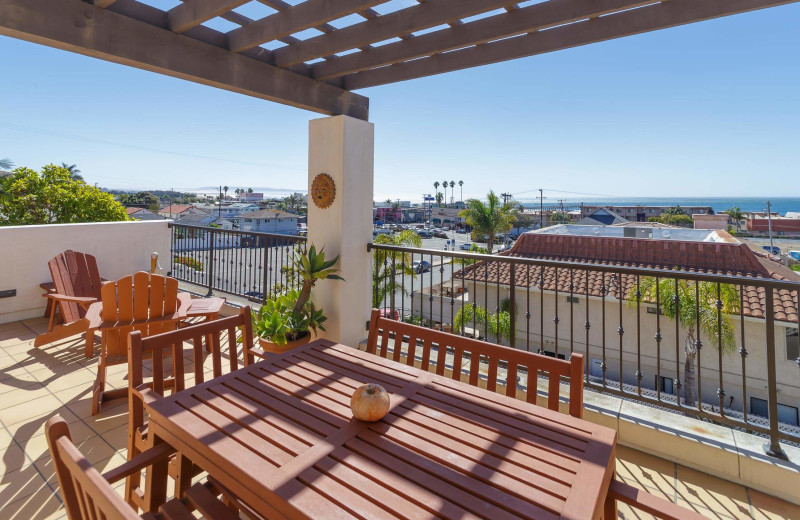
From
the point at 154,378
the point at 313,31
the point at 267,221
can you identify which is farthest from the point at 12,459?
the point at 267,221

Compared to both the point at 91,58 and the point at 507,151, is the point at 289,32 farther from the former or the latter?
the point at 507,151

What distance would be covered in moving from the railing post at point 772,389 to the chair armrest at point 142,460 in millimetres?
2826

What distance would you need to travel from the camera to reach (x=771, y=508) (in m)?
1.79

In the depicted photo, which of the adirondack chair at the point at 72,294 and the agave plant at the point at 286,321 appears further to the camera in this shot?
the adirondack chair at the point at 72,294

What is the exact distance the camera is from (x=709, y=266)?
15.7m

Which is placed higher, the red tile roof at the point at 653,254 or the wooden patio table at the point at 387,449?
the red tile roof at the point at 653,254

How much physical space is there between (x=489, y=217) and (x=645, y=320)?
18.3m

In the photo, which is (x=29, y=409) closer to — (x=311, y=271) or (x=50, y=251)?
(x=311, y=271)

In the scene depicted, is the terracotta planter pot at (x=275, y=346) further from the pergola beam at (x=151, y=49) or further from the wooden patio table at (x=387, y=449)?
the pergola beam at (x=151, y=49)

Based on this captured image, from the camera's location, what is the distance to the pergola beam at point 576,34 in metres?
2.06

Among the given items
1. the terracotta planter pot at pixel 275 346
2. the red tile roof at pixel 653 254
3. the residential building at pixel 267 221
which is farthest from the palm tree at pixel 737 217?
the terracotta planter pot at pixel 275 346

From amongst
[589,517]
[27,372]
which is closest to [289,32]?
[589,517]

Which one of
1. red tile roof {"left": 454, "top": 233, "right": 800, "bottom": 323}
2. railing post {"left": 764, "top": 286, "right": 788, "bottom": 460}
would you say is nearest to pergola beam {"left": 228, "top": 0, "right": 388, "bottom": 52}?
railing post {"left": 764, "top": 286, "right": 788, "bottom": 460}

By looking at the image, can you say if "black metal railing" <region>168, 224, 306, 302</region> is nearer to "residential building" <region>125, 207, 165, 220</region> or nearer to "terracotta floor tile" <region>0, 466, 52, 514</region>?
"terracotta floor tile" <region>0, 466, 52, 514</region>
